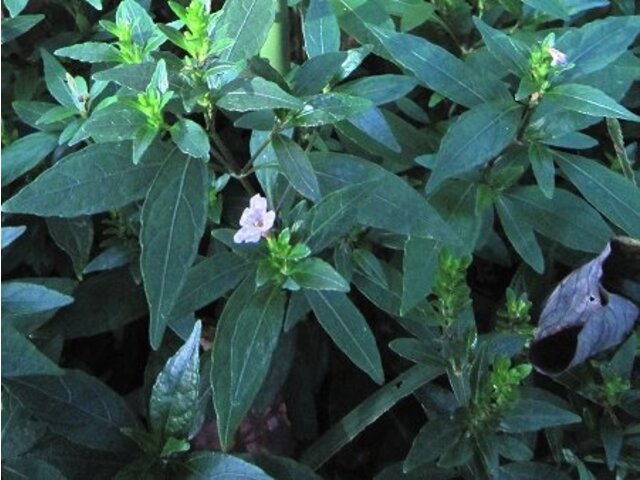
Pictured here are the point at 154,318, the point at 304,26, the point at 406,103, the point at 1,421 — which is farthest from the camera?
the point at 406,103

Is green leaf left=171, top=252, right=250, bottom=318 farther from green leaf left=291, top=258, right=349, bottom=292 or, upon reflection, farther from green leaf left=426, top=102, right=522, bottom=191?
green leaf left=426, top=102, right=522, bottom=191

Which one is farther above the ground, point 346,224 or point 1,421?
point 346,224

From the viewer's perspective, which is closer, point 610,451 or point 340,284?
point 340,284

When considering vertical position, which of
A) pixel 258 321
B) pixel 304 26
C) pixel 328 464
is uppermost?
pixel 304 26

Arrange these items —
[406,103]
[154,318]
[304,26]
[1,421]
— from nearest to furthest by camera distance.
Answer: [154,318] → [1,421] → [304,26] → [406,103]

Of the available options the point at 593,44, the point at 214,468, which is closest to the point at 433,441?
the point at 214,468

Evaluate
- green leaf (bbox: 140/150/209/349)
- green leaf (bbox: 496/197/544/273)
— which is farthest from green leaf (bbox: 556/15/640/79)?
green leaf (bbox: 140/150/209/349)

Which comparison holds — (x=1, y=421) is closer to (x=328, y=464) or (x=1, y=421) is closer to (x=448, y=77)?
(x=328, y=464)

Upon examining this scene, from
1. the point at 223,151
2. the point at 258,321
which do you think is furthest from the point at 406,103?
the point at 258,321
